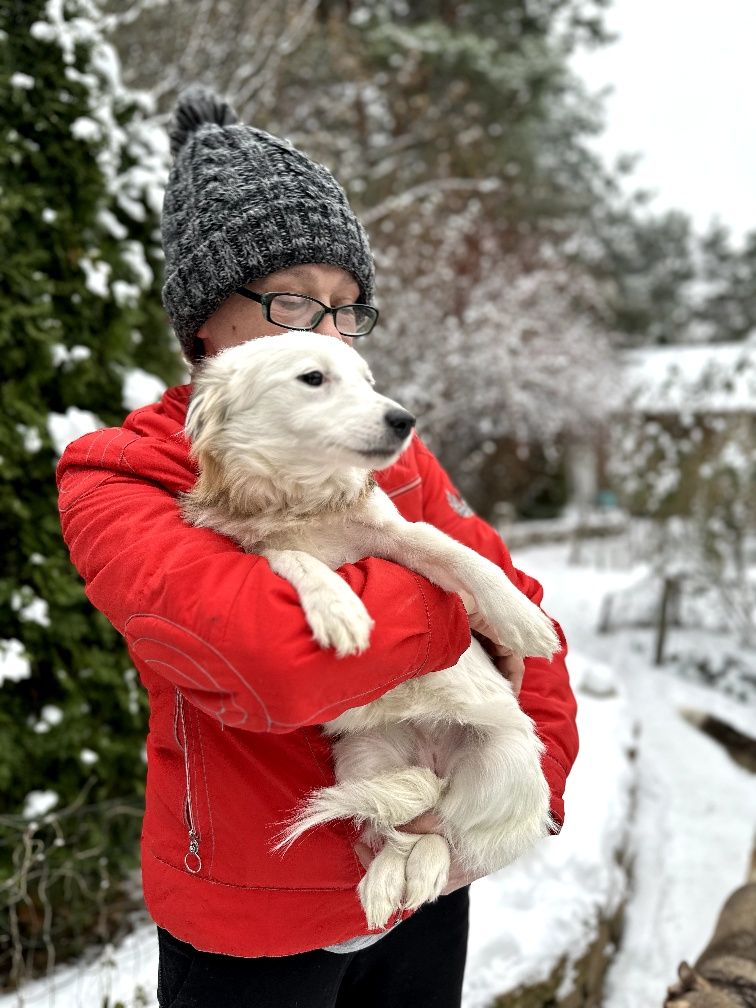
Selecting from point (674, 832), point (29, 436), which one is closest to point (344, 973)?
point (29, 436)

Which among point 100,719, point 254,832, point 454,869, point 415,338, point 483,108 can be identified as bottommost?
point 100,719

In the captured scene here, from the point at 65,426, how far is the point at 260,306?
4.76 ft

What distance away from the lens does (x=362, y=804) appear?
1453 mm

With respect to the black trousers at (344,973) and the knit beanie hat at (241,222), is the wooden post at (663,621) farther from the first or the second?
the knit beanie hat at (241,222)

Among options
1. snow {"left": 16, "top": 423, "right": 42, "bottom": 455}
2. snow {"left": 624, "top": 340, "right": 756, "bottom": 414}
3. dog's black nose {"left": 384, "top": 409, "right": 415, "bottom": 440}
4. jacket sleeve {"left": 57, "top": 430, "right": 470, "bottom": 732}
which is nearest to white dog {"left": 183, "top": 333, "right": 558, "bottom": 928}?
dog's black nose {"left": 384, "top": 409, "right": 415, "bottom": 440}

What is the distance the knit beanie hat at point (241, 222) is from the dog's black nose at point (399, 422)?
1.81 feet

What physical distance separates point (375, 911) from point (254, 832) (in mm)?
272

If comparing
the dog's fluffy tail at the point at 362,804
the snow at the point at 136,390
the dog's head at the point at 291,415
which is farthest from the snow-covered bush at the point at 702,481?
the dog's head at the point at 291,415

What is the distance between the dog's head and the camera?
1.49 m

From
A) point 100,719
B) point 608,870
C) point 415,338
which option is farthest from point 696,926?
point 415,338

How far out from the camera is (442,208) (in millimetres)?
13570

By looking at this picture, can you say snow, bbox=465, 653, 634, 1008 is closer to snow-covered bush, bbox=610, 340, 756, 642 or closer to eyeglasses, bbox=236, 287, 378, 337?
eyeglasses, bbox=236, 287, 378, 337

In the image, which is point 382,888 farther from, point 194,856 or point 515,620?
point 515,620

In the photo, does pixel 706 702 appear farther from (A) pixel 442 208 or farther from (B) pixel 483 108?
(B) pixel 483 108
